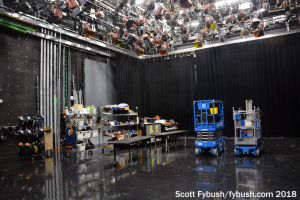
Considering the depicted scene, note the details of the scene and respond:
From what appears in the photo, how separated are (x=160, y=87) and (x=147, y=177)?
9.55 m

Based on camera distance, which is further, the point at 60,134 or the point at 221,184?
the point at 60,134

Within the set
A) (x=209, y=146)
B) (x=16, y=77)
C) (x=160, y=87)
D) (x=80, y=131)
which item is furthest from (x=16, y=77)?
(x=160, y=87)

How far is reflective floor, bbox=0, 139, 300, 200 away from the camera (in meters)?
3.63

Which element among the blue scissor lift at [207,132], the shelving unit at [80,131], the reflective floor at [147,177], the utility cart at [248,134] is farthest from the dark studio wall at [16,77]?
the utility cart at [248,134]

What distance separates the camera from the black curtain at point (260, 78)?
1070cm

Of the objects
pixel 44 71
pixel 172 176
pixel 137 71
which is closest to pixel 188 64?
pixel 137 71

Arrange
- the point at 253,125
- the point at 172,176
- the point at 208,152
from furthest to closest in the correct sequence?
the point at 208,152 → the point at 253,125 → the point at 172,176

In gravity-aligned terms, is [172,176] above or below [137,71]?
below

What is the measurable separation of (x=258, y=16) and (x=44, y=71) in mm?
8577

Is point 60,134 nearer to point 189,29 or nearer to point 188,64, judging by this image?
point 189,29

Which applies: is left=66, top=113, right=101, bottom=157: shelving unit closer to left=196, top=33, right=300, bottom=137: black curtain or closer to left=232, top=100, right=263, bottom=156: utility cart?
left=232, top=100, right=263, bottom=156: utility cart

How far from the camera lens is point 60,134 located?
905 centimetres

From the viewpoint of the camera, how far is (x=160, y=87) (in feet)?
45.3

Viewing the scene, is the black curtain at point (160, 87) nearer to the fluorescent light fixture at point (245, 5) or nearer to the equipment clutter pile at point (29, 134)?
the fluorescent light fixture at point (245, 5)
